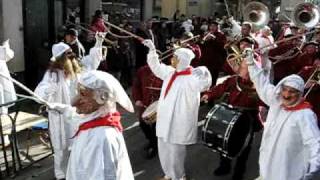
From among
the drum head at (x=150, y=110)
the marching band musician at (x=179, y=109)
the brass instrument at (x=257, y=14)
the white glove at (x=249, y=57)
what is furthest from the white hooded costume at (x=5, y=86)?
the brass instrument at (x=257, y=14)

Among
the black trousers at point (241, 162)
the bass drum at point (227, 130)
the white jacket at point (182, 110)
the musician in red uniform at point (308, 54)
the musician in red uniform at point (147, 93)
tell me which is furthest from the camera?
the musician in red uniform at point (308, 54)

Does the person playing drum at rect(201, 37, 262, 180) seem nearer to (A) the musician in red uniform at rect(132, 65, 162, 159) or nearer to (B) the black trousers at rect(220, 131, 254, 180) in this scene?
(B) the black trousers at rect(220, 131, 254, 180)

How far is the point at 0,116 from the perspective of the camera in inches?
257

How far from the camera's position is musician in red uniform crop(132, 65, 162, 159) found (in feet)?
23.4

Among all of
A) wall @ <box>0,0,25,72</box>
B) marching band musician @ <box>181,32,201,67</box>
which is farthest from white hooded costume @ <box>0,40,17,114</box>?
marching band musician @ <box>181,32,201,67</box>

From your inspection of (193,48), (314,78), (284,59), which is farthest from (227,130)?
(284,59)

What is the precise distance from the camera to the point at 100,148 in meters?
3.64

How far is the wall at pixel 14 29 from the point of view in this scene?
1014 centimetres

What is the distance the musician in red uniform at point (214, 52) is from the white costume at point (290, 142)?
16.3ft

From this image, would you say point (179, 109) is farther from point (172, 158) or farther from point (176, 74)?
point (172, 158)

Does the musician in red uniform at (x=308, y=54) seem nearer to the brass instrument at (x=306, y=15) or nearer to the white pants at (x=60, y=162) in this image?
the brass instrument at (x=306, y=15)

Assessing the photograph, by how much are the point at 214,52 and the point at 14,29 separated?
406cm

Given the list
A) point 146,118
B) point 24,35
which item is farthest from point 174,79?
point 24,35

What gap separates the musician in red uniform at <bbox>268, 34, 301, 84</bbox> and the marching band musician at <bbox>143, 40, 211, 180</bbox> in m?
3.15
